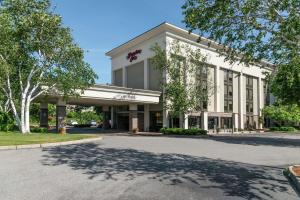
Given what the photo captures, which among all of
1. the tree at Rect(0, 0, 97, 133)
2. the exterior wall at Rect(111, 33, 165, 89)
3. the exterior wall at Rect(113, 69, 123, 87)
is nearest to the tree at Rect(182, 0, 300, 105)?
the tree at Rect(0, 0, 97, 133)

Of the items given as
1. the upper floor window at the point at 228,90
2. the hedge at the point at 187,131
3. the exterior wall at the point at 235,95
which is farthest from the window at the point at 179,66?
the exterior wall at the point at 235,95

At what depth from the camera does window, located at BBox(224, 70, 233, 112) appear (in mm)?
50847

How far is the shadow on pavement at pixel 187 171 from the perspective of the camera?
856 centimetres

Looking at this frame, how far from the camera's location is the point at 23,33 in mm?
26094

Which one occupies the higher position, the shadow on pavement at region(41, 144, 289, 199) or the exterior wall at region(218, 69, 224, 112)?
the exterior wall at region(218, 69, 224, 112)

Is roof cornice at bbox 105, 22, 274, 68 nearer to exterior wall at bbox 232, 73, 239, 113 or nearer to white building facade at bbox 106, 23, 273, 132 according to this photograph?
white building facade at bbox 106, 23, 273, 132

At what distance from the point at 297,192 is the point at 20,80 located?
23.6 metres

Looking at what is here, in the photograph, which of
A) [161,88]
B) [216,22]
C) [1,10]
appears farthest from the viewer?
[161,88]

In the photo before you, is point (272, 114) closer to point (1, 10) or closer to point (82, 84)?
point (82, 84)

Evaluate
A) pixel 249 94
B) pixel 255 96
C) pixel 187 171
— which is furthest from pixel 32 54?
pixel 255 96

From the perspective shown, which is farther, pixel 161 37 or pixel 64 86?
pixel 161 37

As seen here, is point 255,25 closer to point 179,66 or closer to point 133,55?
point 179,66

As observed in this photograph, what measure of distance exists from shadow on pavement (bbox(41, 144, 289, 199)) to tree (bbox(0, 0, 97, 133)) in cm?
1446

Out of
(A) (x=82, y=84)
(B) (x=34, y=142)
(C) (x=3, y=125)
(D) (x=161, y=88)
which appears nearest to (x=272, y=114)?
(D) (x=161, y=88)
